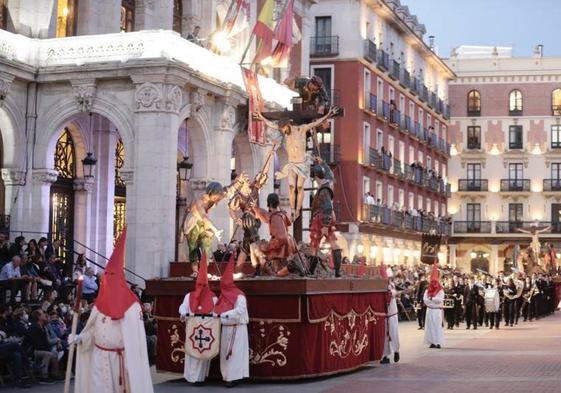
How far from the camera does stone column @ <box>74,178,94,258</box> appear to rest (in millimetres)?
30344

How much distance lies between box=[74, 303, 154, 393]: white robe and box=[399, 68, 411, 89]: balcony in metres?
48.2

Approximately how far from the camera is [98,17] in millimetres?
29719

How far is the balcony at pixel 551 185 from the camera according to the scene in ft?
248

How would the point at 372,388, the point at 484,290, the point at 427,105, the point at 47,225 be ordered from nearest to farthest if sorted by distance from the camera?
the point at 372,388 → the point at 47,225 → the point at 484,290 → the point at 427,105

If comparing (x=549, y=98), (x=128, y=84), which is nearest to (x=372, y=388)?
(x=128, y=84)

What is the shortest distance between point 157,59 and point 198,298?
11.2m

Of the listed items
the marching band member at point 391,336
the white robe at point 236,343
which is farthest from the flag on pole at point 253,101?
the white robe at point 236,343

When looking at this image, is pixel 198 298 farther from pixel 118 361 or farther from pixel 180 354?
pixel 118 361

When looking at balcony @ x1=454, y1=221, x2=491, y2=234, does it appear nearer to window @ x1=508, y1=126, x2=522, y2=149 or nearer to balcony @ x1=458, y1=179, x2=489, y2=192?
balcony @ x1=458, y1=179, x2=489, y2=192

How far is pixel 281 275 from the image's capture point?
17719 mm

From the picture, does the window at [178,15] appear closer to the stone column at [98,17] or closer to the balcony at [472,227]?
the stone column at [98,17]

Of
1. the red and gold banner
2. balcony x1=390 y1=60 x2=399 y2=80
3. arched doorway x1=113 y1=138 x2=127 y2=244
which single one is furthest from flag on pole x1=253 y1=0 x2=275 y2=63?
balcony x1=390 y1=60 x2=399 y2=80

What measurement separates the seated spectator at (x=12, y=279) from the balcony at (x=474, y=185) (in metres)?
58.0

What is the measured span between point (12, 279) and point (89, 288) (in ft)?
7.64
